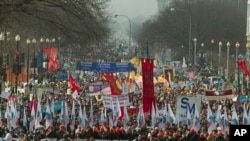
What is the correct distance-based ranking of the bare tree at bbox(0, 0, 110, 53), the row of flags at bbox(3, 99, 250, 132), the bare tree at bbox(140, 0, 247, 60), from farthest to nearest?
the bare tree at bbox(140, 0, 247, 60)
the bare tree at bbox(0, 0, 110, 53)
the row of flags at bbox(3, 99, 250, 132)

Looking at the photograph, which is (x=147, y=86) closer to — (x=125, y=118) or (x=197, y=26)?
(x=125, y=118)

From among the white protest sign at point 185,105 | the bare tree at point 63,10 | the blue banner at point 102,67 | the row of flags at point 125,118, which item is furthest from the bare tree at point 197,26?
the white protest sign at point 185,105

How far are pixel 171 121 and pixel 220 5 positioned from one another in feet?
386

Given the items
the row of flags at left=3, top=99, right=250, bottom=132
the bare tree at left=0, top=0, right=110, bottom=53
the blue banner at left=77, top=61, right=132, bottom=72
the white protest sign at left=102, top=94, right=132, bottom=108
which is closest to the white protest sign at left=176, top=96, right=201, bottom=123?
the row of flags at left=3, top=99, right=250, bottom=132

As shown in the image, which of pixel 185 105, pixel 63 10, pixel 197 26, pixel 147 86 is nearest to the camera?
pixel 185 105

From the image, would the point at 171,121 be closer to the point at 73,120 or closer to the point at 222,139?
the point at 73,120

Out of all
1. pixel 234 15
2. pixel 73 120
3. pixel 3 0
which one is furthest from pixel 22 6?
pixel 234 15

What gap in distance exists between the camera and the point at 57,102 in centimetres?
3359

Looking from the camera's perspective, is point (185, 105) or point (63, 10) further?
point (63, 10)

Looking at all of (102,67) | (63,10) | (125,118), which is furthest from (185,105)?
(102,67)

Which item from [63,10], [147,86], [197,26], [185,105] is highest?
[197,26]

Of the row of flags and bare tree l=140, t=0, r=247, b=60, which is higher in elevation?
bare tree l=140, t=0, r=247, b=60

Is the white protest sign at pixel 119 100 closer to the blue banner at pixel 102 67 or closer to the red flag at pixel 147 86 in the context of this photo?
the red flag at pixel 147 86

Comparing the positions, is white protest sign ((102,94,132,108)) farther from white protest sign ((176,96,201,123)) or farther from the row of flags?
white protest sign ((176,96,201,123))
